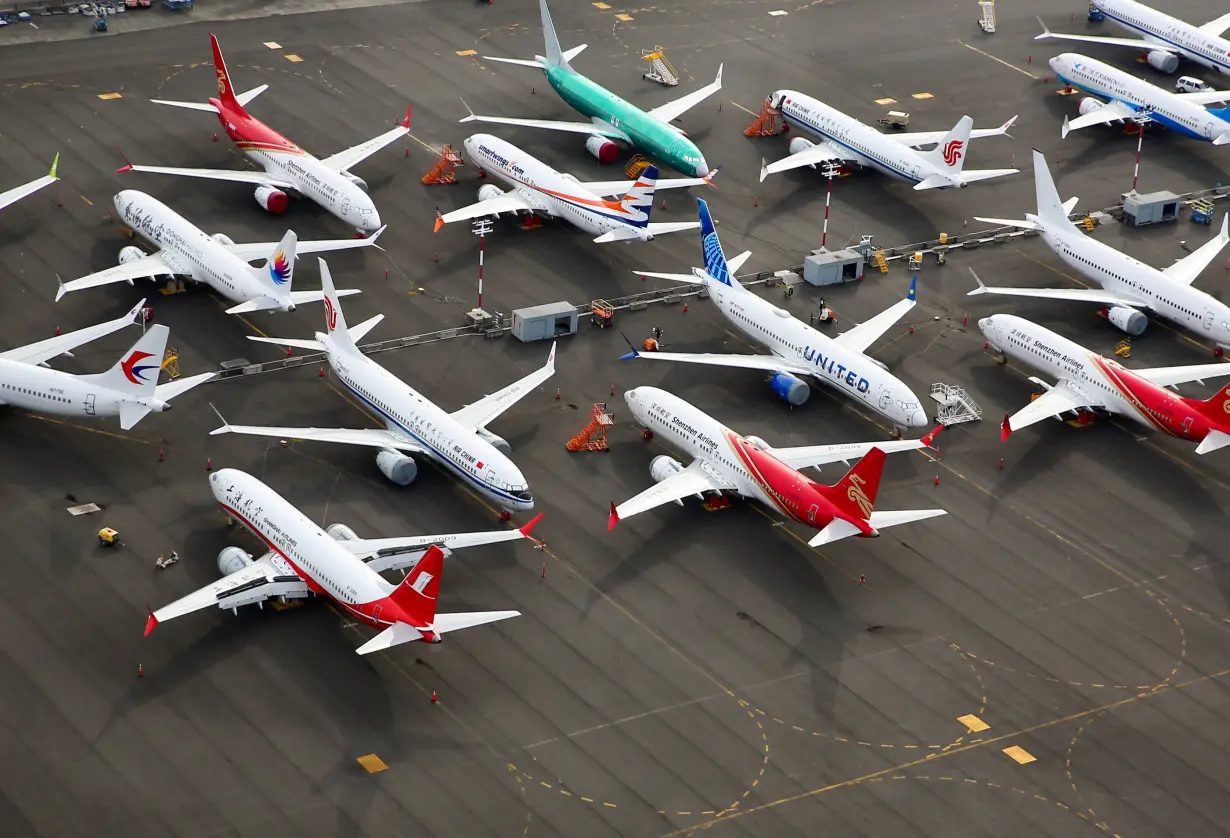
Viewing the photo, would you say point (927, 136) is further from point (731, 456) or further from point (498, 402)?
point (498, 402)

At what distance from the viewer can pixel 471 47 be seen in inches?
5719

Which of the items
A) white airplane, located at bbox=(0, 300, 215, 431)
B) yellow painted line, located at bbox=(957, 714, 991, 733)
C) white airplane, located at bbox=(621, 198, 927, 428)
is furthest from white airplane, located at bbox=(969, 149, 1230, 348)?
white airplane, located at bbox=(0, 300, 215, 431)

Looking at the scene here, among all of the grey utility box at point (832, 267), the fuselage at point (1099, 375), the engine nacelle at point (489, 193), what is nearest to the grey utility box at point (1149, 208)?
the fuselage at point (1099, 375)

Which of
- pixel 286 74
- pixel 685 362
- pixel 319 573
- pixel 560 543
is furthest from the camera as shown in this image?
pixel 286 74

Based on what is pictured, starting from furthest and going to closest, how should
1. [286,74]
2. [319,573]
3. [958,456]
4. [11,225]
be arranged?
[286,74]
[11,225]
[958,456]
[319,573]

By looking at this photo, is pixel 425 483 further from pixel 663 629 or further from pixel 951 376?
pixel 951 376

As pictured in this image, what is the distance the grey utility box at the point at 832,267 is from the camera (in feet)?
373

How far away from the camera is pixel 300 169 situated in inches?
4658

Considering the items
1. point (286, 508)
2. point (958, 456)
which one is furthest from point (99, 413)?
point (958, 456)

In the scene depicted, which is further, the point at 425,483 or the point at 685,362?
the point at 685,362

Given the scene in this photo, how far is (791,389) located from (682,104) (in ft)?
136

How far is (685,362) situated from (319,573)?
32.4m

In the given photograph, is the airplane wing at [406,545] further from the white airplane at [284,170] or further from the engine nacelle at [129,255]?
the white airplane at [284,170]

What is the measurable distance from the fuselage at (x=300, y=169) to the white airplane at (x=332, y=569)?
32.2 m
